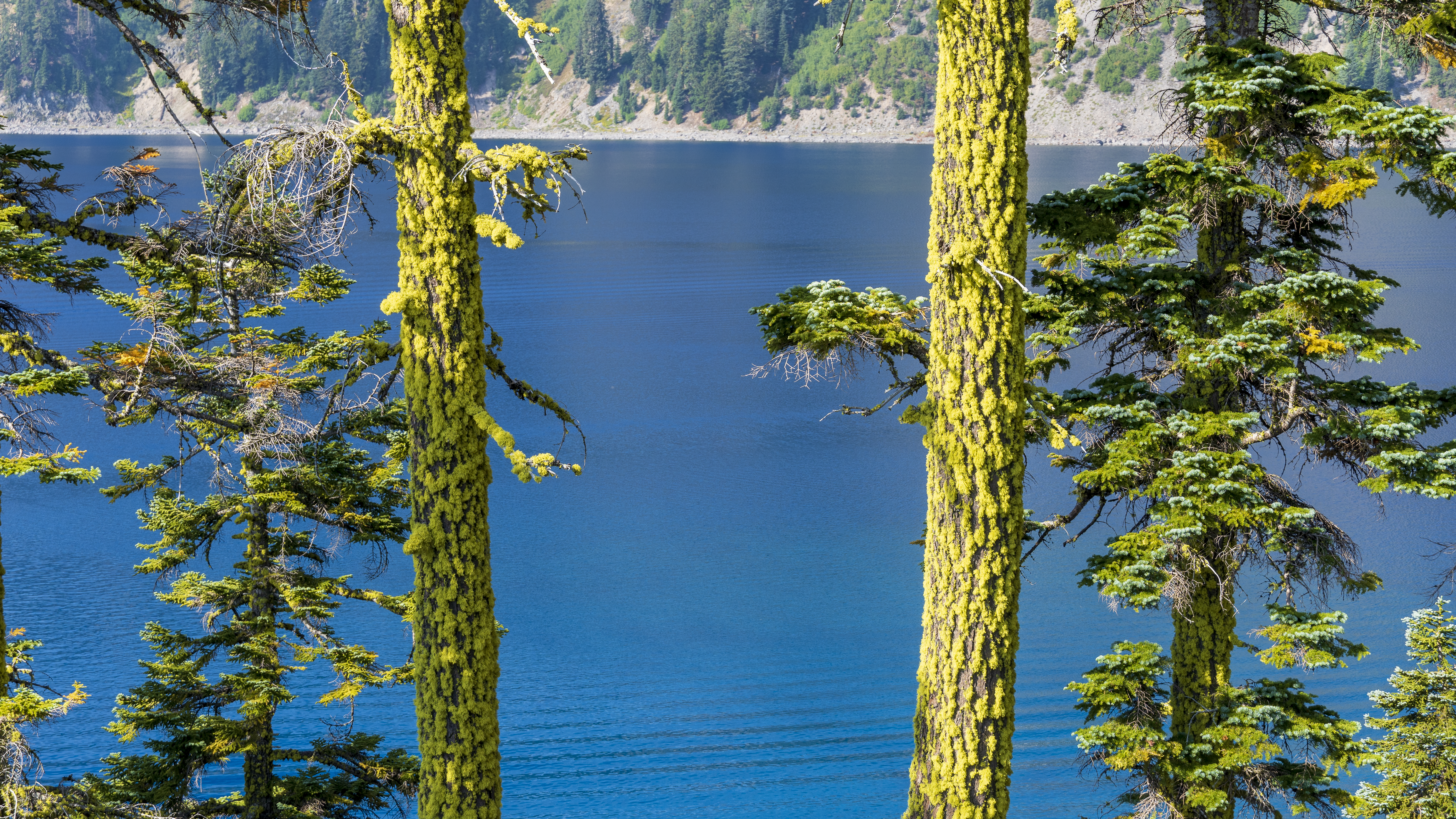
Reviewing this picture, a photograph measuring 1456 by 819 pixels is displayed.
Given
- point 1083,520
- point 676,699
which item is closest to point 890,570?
point 1083,520

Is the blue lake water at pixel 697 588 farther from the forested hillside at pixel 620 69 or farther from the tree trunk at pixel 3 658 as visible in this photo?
the forested hillside at pixel 620 69

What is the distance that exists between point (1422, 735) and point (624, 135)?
5598 inches

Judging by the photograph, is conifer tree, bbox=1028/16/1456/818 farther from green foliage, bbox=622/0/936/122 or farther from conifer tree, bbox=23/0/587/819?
green foliage, bbox=622/0/936/122

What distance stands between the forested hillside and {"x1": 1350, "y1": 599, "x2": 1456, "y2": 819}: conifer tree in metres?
126

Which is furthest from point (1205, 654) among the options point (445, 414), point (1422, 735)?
point (445, 414)

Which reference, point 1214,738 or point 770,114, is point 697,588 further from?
point 770,114

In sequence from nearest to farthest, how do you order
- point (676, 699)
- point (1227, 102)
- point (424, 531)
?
point (424, 531)
point (1227, 102)
point (676, 699)

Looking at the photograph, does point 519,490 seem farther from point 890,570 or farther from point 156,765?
point 156,765

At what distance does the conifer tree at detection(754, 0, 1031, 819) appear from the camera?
6.51m

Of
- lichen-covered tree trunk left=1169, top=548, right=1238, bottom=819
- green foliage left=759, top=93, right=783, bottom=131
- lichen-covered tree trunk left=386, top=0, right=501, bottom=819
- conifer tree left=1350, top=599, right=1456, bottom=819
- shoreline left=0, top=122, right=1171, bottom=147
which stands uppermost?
green foliage left=759, top=93, right=783, bottom=131

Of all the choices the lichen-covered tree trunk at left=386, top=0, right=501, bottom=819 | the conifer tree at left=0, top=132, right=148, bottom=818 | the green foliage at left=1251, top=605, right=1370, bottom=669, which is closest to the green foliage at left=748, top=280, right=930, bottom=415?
the lichen-covered tree trunk at left=386, top=0, right=501, bottom=819

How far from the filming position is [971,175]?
6.55 meters

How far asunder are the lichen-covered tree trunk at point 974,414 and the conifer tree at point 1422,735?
5454mm

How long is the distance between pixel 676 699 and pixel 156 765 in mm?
10961
